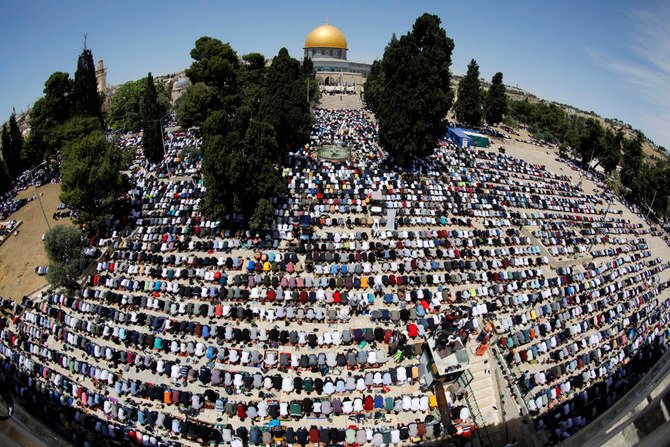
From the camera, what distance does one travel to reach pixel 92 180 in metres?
26.3

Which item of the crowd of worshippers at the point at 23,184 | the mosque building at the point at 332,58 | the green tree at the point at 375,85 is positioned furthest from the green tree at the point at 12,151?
the mosque building at the point at 332,58

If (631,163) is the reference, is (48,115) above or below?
above

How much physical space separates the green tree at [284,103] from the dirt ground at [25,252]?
2049cm

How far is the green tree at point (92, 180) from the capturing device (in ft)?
85.4

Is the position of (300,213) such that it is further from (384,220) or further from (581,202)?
(581,202)

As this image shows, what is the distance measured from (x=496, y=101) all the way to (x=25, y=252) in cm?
6996

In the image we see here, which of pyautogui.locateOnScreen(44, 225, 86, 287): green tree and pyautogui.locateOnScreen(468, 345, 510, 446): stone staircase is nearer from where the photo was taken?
pyautogui.locateOnScreen(468, 345, 510, 446): stone staircase

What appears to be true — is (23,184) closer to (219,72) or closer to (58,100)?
(58,100)

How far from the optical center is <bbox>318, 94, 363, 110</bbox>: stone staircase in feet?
236

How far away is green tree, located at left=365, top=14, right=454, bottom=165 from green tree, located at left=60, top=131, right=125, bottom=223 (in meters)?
26.0

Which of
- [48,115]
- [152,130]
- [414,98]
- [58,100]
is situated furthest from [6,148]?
[414,98]

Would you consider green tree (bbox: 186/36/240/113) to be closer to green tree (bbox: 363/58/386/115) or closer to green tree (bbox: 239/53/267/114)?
green tree (bbox: 239/53/267/114)

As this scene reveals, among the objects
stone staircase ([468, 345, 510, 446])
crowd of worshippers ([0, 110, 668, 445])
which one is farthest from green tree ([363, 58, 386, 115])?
stone staircase ([468, 345, 510, 446])

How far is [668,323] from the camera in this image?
2452cm
